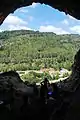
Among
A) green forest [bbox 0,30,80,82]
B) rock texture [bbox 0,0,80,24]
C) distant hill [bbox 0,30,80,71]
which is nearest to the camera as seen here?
rock texture [bbox 0,0,80,24]

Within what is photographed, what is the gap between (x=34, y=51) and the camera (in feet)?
543

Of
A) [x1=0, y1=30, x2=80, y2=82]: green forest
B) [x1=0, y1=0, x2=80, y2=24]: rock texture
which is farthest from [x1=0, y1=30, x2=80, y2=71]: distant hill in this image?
[x1=0, y1=0, x2=80, y2=24]: rock texture

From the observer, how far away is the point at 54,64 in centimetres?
13988

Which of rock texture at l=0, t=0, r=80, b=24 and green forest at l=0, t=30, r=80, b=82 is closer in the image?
rock texture at l=0, t=0, r=80, b=24

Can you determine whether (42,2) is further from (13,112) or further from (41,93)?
(13,112)

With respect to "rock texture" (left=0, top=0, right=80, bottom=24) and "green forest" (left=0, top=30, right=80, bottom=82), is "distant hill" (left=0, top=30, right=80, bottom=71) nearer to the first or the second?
"green forest" (left=0, top=30, right=80, bottom=82)

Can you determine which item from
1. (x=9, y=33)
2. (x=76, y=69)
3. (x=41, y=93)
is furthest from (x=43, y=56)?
(x=41, y=93)

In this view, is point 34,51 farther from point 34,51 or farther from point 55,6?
point 55,6

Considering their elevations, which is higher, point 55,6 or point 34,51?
point 34,51

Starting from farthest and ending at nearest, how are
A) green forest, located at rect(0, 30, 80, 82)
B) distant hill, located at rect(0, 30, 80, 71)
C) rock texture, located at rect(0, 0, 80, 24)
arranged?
distant hill, located at rect(0, 30, 80, 71), green forest, located at rect(0, 30, 80, 82), rock texture, located at rect(0, 0, 80, 24)

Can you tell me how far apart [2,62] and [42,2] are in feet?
378

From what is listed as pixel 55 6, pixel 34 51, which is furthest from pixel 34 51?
pixel 55 6

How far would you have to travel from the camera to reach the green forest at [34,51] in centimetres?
14000

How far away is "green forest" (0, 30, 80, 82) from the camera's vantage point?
140 m
